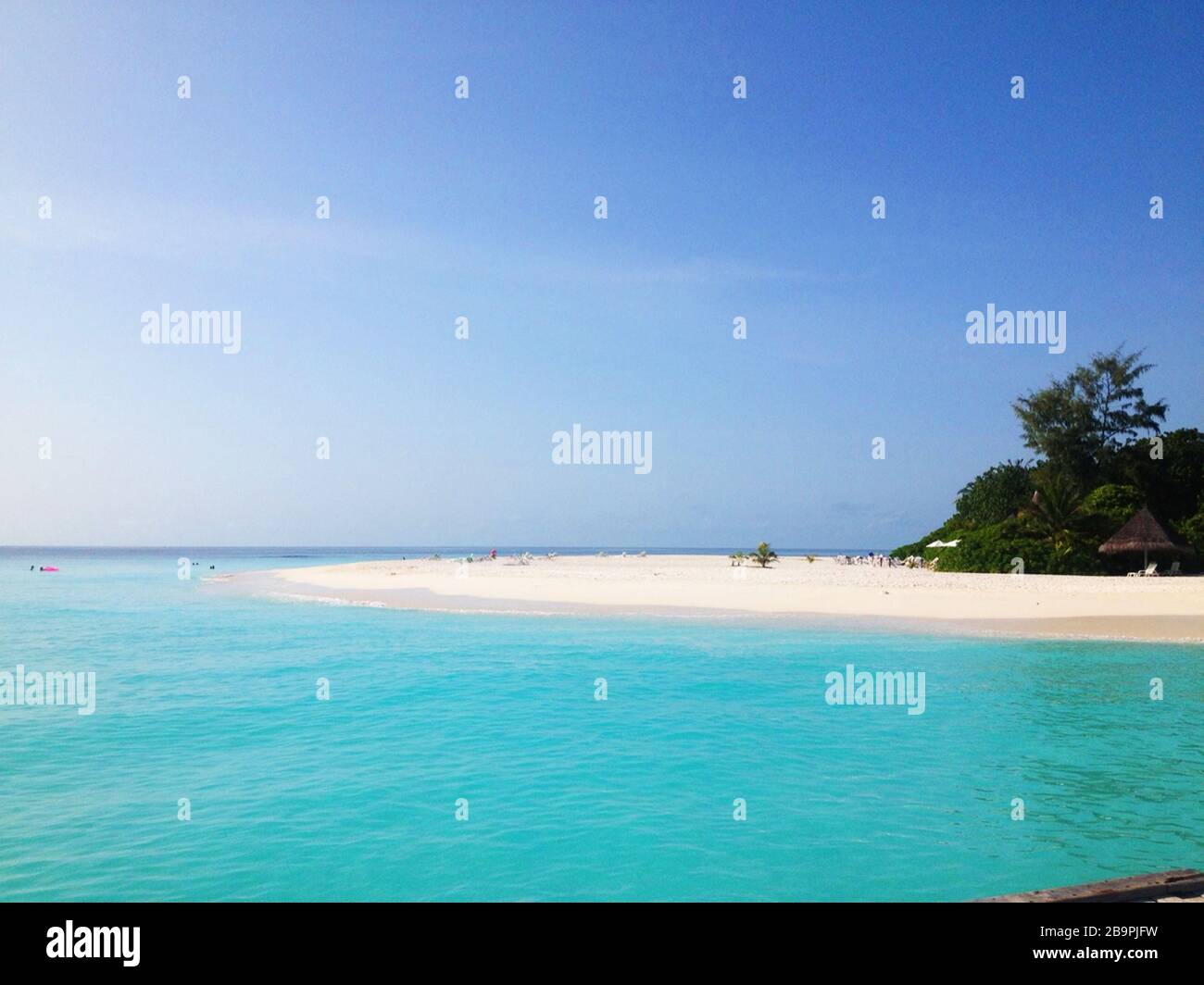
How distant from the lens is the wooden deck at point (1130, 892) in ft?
19.0

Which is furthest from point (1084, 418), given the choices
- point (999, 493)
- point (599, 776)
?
point (599, 776)

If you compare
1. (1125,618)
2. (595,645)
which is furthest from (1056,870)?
(1125,618)

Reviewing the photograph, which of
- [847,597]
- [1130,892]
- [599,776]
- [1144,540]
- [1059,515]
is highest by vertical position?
[1059,515]

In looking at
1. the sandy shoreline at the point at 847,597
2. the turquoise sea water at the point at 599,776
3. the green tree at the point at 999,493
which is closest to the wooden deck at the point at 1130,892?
the turquoise sea water at the point at 599,776

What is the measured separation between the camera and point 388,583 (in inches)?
1944

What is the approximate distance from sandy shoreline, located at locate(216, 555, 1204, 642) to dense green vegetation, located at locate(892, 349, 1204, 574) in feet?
12.5

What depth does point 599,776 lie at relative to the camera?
12.2m

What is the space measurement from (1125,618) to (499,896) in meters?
26.4

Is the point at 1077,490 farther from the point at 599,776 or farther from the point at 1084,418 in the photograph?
the point at 599,776

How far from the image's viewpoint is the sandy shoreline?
2770 cm

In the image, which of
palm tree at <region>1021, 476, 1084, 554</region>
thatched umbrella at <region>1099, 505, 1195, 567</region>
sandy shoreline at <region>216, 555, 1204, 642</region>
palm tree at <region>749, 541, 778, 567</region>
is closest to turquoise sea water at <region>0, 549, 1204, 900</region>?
sandy shoreline at <region>216, 555, 1204, 642</region>

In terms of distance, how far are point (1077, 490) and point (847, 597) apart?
1113 inches

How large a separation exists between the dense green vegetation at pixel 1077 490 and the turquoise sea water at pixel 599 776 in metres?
27.0
